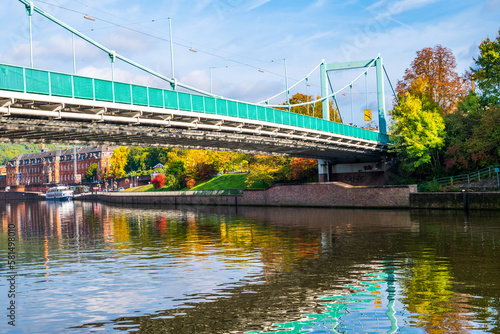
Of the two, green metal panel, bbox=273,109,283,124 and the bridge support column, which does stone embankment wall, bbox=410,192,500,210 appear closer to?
green metal panel, bbox=273,109,283,124

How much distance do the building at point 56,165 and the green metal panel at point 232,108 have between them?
371 feet

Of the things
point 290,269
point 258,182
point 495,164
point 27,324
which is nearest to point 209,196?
point 258,182

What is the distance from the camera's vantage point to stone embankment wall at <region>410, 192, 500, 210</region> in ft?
119

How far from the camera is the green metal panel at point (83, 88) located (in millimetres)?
26562

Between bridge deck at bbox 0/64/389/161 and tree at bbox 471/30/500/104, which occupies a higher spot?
tree at bbox 471/30/500/104

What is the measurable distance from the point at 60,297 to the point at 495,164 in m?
39.4

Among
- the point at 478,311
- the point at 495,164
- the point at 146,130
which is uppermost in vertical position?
the point at 146,130

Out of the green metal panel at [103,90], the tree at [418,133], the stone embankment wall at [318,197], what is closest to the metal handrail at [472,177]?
the tree at [418,133]

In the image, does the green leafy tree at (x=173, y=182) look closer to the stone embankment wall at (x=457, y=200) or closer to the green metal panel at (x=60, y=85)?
the stone embankment wall at (x=457, y=200)

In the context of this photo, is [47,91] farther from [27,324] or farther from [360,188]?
[360,188]

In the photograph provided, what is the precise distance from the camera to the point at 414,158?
5378cm

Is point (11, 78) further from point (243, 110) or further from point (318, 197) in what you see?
point (318, 197)

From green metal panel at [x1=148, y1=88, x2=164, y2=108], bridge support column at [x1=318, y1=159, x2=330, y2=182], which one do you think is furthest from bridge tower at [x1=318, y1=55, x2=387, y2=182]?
green metal panel at [x1=148, y1=88, x2=164, y2=108]

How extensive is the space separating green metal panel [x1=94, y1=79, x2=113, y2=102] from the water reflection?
8.11 metres
